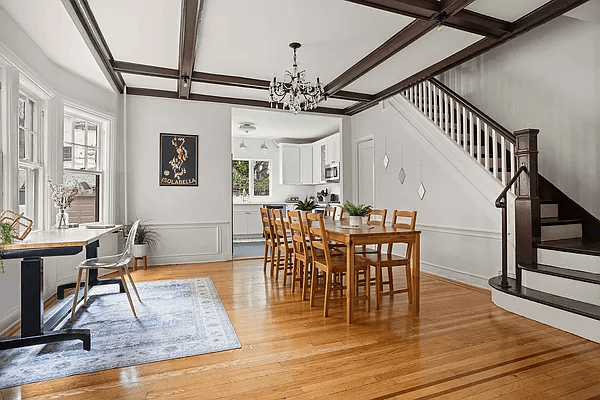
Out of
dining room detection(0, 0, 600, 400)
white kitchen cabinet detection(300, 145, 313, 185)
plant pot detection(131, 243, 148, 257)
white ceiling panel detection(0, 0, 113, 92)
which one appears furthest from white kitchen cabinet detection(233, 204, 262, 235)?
white ceiling panel detection(0, 0, 113, 92)

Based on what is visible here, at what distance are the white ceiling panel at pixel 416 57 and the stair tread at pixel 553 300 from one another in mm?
2677

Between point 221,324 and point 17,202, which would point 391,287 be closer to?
point 221,324

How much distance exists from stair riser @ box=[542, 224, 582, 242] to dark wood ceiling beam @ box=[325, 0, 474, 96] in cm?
239

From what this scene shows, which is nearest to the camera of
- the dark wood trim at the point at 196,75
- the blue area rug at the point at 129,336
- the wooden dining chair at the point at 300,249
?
the blue area rug at the point at 129,336

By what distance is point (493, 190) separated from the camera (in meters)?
4.19

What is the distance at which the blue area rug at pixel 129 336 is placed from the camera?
2.35m

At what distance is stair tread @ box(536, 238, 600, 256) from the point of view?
3.22m

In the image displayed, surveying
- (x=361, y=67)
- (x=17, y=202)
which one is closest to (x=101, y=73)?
(x=17, y=202)

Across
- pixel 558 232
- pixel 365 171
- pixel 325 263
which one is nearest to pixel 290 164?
pixel 365 171

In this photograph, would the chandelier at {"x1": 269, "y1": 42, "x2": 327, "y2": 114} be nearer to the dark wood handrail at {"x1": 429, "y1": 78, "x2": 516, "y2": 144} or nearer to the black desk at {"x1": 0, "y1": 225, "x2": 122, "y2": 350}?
the dark wood handrail at {"x1": 429, "y1": 78, "x2": 516, "y2": 144}

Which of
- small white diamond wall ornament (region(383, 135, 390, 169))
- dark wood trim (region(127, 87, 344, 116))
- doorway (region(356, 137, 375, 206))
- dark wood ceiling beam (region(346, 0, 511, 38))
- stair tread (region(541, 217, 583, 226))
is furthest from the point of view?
doorway (region(356, 137, 375, 206))

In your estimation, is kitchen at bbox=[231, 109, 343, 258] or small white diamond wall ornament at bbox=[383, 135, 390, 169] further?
kitchen at bbox=[231, 109, 343, 258]

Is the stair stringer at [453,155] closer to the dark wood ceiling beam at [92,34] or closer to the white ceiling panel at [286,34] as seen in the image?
the white ceiling panel at [286,34]

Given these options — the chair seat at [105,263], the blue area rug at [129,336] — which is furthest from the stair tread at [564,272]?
the chair seat at [105,263]
